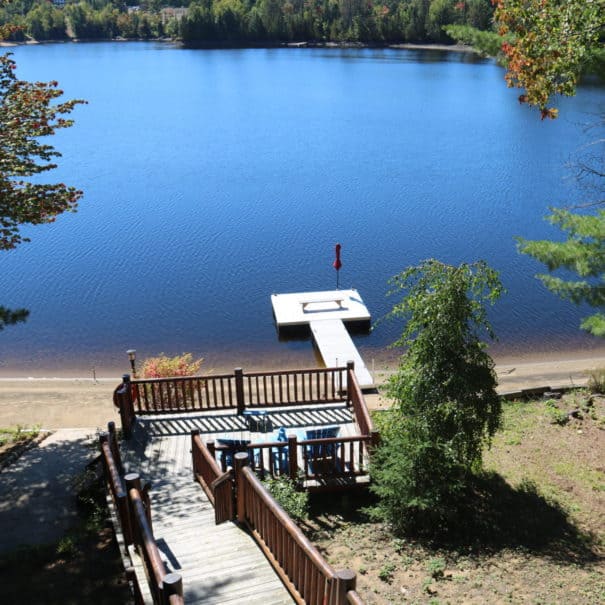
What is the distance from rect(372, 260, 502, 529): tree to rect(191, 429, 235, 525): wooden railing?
6.90 ft

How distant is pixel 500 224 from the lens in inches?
1190

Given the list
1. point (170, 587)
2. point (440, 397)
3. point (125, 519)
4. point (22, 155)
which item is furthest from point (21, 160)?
point (170, 587)

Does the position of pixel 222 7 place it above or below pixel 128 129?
above

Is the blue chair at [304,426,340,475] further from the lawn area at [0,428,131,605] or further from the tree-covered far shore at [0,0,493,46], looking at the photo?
the tree-covered far shore at [0,0,493,46]

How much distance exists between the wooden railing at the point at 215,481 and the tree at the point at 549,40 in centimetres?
677

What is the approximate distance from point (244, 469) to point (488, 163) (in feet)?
117

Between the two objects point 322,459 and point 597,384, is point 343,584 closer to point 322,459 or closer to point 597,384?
point 322,459

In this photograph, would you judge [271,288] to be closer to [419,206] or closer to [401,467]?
[419,206]

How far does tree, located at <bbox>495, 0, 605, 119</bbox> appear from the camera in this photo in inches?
336

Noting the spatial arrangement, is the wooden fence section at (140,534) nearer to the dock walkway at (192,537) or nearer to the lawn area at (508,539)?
the dock walkway at (192,537)

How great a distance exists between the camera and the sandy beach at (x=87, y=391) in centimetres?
1452

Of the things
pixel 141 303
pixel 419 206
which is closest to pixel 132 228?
pixel 141 303

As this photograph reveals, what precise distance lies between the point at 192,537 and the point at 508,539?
391cm

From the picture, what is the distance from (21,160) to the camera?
38.0ft
